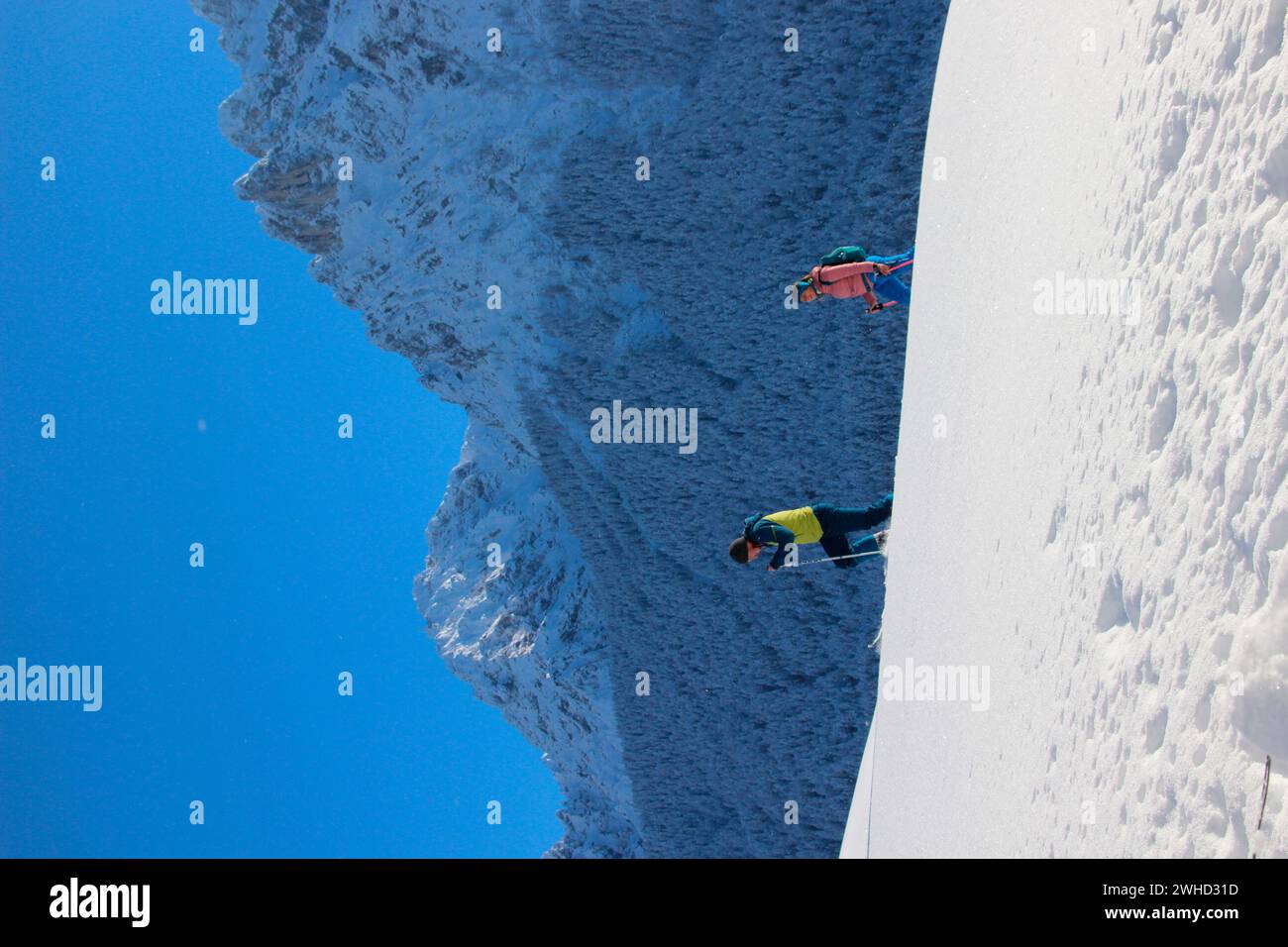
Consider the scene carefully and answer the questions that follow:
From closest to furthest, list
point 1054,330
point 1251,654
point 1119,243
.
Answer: point 1251,654 → point 1119,243 → point 1054,330

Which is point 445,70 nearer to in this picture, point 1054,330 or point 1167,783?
point 1054,330

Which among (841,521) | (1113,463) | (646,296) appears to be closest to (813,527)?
(841,521)

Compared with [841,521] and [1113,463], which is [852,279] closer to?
[841,521]

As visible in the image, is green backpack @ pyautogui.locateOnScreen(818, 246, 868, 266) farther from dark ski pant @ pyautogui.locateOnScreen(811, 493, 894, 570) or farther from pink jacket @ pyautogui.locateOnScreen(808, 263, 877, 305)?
dark ski pant @ pyautogui.locateOnScreen(811, 493, 894, 570)

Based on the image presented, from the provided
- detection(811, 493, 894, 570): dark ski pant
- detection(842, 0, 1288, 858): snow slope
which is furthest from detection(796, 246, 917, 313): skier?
detection(811, 493, 894, 570): dark ski pant

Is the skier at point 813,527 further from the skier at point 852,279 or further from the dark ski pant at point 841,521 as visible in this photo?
the skier at point 852,279
